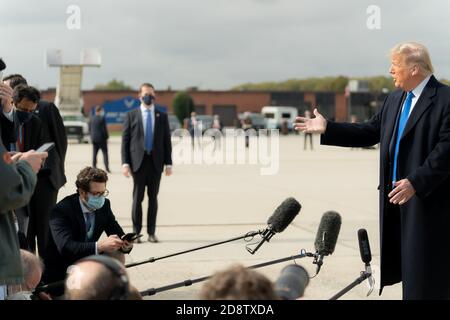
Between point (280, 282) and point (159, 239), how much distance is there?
23.5ft

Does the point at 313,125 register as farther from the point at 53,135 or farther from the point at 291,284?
the point at 53,135

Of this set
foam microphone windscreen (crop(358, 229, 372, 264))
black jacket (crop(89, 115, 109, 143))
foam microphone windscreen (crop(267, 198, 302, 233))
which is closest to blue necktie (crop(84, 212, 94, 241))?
foam microphone windscreen (crop(267, 198, 302, 233))

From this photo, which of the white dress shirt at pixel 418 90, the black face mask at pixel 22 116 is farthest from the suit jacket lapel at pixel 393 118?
the black face mask at pixel 22 116

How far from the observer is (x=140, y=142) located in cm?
1013

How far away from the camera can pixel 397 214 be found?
5293 millimetres

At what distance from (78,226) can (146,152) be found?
442cm

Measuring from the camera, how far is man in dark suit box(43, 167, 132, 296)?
5.52 meters

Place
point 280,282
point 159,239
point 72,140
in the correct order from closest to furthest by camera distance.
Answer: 1. point 280,282
2. point 159,239
3. point 72,140

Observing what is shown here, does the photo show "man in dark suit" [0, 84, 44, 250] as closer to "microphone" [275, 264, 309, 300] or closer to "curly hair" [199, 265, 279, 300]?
"microphone" [275, 264, 309, 300]

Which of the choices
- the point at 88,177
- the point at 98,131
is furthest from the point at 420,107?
the point at 98,131

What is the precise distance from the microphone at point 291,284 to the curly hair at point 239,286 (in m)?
0.33
